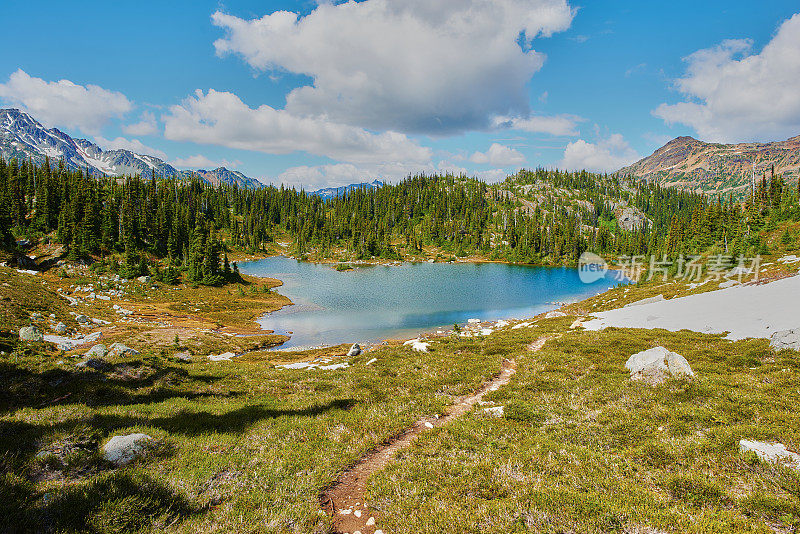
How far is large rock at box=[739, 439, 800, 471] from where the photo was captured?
24.3 ft

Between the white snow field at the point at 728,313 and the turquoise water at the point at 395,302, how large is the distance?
26615mm

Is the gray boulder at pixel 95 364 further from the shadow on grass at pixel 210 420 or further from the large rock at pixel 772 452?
the large rock at pixel 772 452

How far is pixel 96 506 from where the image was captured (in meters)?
6.13

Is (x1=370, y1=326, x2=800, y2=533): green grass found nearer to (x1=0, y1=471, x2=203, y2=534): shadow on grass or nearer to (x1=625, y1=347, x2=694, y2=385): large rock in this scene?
(x1=625, y1=347, x2=694, y2=385): large rock

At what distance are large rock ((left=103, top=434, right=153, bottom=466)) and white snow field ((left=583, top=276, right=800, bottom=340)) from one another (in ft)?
107

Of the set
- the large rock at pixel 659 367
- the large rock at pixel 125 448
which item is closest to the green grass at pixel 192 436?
the large rock at pixel 125 448

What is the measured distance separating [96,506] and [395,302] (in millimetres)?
68111

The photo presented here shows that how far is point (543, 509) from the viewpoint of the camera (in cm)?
656

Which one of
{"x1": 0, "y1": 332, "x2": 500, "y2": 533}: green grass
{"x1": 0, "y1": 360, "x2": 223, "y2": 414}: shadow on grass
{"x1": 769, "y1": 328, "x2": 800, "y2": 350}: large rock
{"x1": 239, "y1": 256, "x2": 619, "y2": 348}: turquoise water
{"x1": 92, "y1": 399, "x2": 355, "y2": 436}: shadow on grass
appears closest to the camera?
{"x1": 0, "y1": 332, "x2": 500, "y2": 533}: green grass

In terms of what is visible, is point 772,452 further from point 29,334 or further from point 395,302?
point 395,302

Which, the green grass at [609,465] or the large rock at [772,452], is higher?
the large rock at [772,452]

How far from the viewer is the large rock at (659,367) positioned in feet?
44.3

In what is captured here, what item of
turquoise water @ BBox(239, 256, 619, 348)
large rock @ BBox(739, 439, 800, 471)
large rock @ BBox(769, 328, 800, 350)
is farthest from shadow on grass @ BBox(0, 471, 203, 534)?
turquoise water @ BBox(239, 256, 619, 348)

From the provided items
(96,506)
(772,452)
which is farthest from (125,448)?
(772,452)
